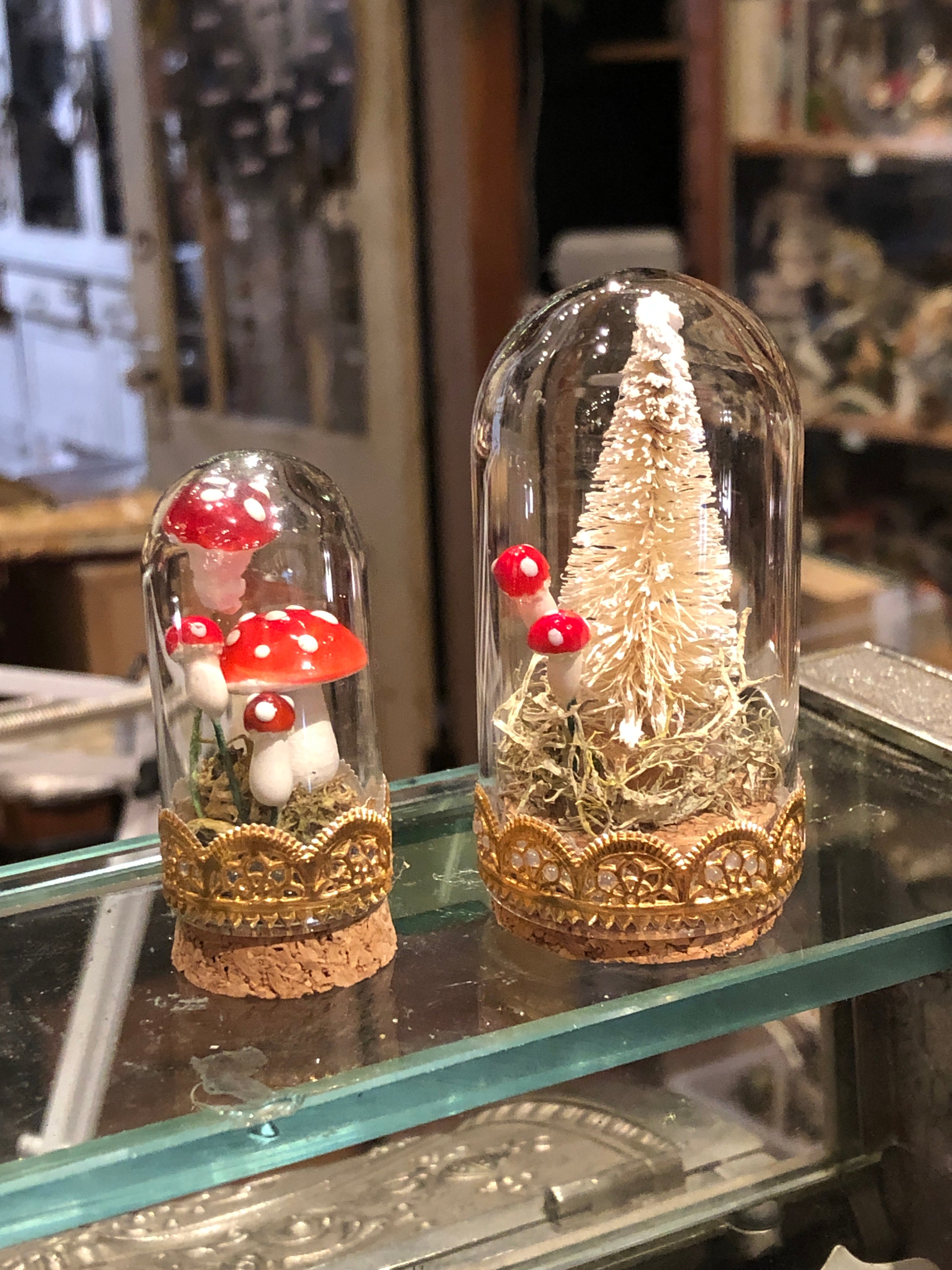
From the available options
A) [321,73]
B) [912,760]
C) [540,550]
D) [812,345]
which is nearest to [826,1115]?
[912,760]

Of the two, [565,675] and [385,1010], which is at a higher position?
[565,675]

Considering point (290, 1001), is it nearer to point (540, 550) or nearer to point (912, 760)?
point (540, 550)

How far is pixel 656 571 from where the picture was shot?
0.70 metres

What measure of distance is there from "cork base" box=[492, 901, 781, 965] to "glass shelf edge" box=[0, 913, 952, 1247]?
22 mm

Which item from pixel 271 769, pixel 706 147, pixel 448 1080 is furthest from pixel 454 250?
pixel 448 1080

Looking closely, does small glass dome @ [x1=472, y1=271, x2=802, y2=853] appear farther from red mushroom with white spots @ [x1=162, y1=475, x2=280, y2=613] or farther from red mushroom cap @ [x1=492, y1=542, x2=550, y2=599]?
red mushroom with white spots @ [x1=162, y1=475, x2=280, y2=613]

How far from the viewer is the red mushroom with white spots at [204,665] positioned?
0.65 m

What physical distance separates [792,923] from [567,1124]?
0.32m

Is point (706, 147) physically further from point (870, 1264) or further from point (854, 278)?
point (870, 1264)

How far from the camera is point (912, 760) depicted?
2.94 feet

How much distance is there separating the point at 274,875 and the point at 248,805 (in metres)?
0.04

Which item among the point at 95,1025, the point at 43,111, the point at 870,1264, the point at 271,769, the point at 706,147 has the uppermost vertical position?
the point at 43,111

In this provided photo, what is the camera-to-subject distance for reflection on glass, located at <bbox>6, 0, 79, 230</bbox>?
128 inches

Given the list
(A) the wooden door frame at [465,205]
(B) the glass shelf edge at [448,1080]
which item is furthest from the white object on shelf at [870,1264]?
(A) the wooden door frame at [465,205]
